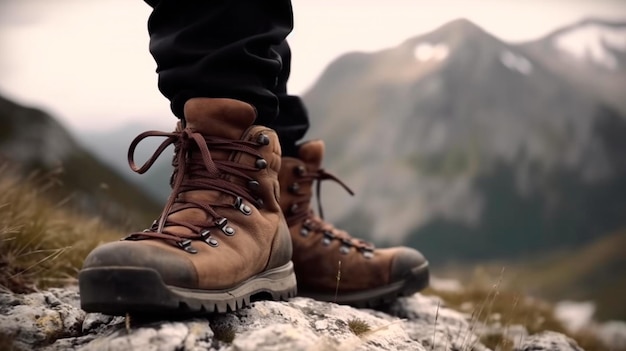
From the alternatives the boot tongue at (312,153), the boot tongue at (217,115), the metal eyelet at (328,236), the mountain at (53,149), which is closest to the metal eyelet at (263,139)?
the boot tongue at (217,115)

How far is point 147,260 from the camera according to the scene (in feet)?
6.78

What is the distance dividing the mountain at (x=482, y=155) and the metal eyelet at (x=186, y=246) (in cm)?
9953

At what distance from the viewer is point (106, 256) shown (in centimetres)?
204

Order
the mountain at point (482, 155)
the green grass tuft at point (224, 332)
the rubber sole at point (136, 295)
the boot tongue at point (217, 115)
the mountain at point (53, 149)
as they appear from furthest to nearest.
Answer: the mountain at point (482, 155) < the mountain at point (53, 149) < the boot tongue at point (217, 115) < the green grass tuft at point (224, 332) < the rubber sole at point (136, 295)

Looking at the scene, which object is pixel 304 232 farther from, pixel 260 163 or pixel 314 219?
pixel 260 163

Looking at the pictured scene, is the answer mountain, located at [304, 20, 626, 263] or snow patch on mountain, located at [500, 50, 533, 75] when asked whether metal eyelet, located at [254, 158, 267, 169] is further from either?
snow patch on mountain, located at [500, 50, 533, 75]

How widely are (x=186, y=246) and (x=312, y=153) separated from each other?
4.29ft

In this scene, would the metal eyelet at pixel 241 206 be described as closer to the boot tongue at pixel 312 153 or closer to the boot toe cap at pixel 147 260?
the boot toe cap at pixel 147 260

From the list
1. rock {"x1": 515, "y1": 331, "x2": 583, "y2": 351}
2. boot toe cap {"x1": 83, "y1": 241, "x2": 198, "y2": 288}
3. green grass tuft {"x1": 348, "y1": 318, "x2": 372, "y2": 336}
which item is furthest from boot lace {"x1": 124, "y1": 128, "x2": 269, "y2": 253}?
rock {"x1": 515, "y1": 331, "x2": 583, "y2": 351}

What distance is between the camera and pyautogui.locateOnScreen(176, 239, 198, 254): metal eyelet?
2.23 metres

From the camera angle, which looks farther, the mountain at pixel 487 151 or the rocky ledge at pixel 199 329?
the mountain at pixel 487 151

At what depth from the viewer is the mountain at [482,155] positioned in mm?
108938

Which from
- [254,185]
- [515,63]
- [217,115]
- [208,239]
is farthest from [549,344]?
[515,63]

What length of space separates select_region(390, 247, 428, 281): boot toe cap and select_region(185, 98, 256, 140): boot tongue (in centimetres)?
141
